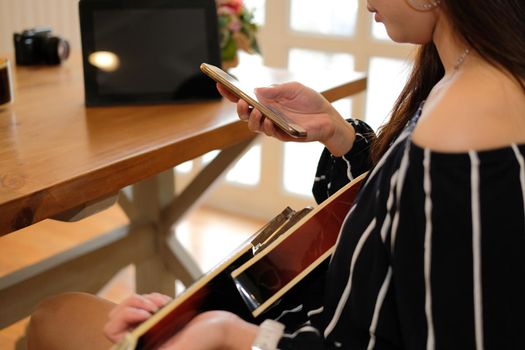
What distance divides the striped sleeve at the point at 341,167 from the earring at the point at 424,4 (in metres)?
0.31

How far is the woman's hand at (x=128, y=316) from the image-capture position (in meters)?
0.74

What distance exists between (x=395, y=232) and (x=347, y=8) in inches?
77.9

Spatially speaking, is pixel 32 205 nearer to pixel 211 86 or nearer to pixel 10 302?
pixel 211 86

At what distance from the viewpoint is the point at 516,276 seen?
65 centimetres

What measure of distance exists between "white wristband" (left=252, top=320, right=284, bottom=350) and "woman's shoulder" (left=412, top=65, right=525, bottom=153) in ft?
0.81

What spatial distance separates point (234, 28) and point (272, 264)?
0.96 meters

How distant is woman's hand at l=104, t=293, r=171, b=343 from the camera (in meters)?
0.74

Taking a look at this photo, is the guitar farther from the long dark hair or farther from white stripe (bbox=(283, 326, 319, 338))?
the long dark hair

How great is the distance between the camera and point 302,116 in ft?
3.52

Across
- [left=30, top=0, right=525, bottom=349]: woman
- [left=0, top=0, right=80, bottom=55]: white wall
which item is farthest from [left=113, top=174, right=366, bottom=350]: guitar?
[left=0, top=0, right=80, bottom=55]: white wall

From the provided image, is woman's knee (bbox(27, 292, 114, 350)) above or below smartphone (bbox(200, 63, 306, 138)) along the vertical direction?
below

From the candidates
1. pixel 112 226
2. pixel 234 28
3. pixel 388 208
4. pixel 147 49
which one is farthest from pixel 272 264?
pixel 112 226

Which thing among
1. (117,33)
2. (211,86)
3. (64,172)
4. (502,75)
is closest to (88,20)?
(117,33)

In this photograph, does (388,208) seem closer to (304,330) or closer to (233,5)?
(304,330)
